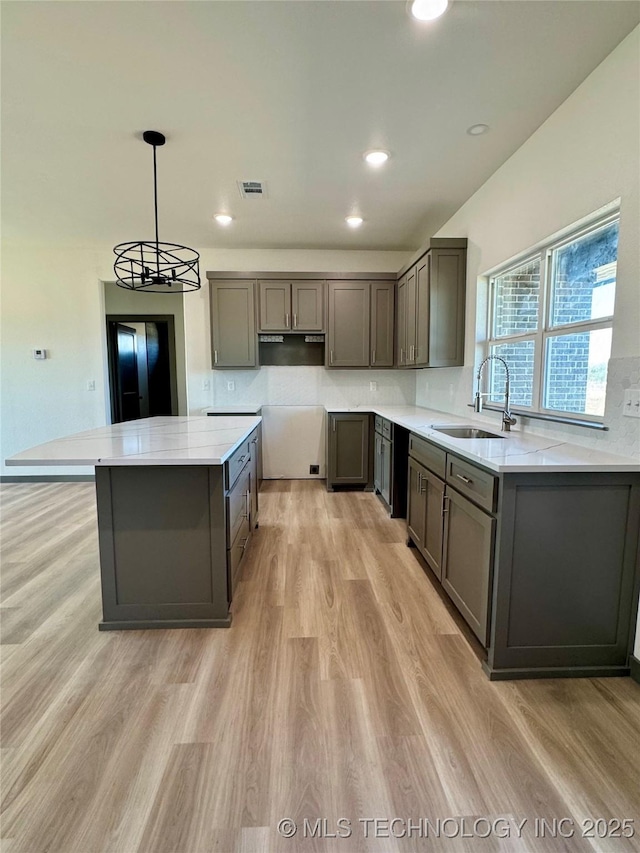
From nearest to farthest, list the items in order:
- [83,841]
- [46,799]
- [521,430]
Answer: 1. [83,841]
2. [46,799]
3. [521,430]

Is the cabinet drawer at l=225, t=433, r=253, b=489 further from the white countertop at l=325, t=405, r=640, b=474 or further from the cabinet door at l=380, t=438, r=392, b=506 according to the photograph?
the cabinet door at l=380, t=438, r=392, b=506

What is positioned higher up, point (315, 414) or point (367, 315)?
point (367, 315)

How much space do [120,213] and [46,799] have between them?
13.4 ft

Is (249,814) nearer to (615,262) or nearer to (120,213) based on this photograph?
(615,262)

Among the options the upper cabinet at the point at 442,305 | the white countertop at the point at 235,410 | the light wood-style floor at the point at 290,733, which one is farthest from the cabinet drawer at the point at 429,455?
the white countertop at the point at 235,410

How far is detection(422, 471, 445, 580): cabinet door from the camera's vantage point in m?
2.29

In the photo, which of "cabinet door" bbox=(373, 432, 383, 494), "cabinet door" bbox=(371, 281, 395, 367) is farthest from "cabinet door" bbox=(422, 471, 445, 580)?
"cabinet door" bbox=(371, 281, 395, 367)

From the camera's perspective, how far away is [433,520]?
2.43 m

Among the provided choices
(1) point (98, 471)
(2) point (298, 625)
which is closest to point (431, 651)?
(2) point (298, 625)

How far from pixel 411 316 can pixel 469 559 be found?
2.74 m

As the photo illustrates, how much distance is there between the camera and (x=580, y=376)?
7.09 ft

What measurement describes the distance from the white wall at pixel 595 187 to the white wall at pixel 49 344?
4.44 meters

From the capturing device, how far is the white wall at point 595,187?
170cm

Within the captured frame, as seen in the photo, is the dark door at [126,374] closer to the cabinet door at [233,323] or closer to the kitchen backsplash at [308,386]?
the kitchen backsplash at [308,386]
